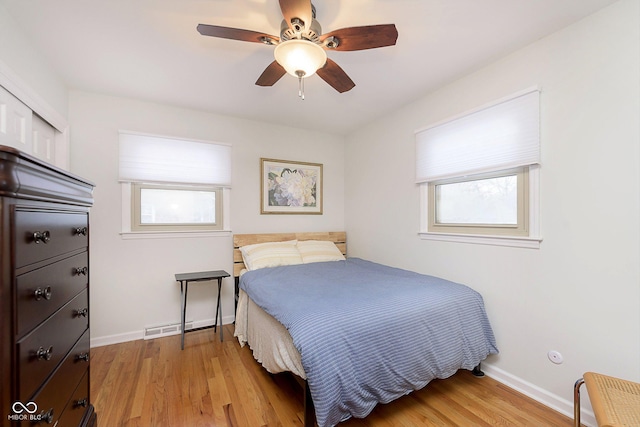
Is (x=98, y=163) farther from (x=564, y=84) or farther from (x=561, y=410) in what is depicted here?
(x=561, y=410)

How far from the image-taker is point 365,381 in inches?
59.4

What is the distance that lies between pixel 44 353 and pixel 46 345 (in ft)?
0.16

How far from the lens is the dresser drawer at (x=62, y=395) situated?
93cm

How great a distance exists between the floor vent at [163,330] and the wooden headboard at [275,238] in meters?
0.76

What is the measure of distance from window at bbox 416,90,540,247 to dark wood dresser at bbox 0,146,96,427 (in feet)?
8.44

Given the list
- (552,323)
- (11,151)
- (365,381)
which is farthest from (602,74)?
(11,151)

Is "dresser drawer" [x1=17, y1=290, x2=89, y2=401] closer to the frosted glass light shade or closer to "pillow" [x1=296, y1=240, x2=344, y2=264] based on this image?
the frosted glass light shade

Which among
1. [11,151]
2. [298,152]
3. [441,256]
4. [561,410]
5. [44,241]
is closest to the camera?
[11,151]

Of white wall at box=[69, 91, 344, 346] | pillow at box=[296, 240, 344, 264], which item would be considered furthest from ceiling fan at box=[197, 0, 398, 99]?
pillow at box=[296, 240, 344, 264]

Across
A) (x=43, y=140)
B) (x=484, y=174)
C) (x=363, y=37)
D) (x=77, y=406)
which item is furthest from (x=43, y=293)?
(x=484, y=174)

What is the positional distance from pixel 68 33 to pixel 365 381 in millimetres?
2851

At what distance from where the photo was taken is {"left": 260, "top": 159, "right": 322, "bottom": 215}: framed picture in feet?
11.4

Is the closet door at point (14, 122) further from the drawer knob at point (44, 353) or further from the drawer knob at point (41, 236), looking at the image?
the drawer knob at point (44, 353)

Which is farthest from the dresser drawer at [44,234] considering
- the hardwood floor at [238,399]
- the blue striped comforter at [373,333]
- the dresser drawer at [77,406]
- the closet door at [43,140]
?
the closet door at [43,140]
